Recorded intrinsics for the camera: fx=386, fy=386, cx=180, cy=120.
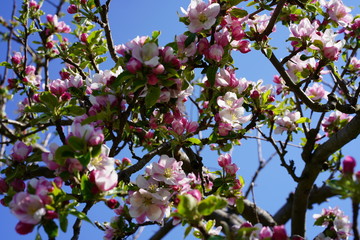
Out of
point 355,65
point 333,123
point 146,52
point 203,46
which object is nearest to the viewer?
point 146,52

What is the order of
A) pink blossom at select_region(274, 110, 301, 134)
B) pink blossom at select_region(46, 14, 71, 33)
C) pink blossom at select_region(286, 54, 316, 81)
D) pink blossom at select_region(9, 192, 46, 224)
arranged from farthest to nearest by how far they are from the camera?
1. pink blossom at select_region(46, 14, 71, 33)
2. pink blossom at select_region(274, 110, 301, 134)
3. pink blossom at select_region(286, 54, 316, 81)
4. pink blossom at select_region(9, 192, 46, 224)

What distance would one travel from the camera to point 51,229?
1.11 metres

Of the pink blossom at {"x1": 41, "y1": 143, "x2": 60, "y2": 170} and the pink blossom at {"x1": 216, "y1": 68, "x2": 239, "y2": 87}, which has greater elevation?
the pink blossom at {"x1": 216, "y1": 68, "x2": 239, "y2": 87}

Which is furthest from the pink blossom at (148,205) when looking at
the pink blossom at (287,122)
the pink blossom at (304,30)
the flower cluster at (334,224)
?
the pink blossom at (287,122)

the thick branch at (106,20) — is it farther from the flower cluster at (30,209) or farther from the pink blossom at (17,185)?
the flower cluster at (30,209)

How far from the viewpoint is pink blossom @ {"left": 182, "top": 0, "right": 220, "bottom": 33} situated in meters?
1.60

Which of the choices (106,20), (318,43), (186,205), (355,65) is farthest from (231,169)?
(355,65)

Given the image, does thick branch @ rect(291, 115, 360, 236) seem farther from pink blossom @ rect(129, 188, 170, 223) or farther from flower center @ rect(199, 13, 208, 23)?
pink blossom @ rect(129, 188, 170, 223)

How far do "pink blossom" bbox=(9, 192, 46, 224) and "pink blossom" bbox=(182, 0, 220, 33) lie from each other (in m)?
0.93

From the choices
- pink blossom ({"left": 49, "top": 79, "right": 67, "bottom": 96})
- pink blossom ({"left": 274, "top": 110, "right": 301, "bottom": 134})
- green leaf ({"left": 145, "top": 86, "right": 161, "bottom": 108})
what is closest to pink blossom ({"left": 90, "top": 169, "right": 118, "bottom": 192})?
green leaf ({"left": 145, "top": 86, "right": 161, "bottom": 108})

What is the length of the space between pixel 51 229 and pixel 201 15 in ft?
3.35

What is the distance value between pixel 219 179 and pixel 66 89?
2.80 feet

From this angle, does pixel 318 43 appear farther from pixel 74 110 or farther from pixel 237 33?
pixel 74 110

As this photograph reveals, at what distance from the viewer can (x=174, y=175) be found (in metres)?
1.59
